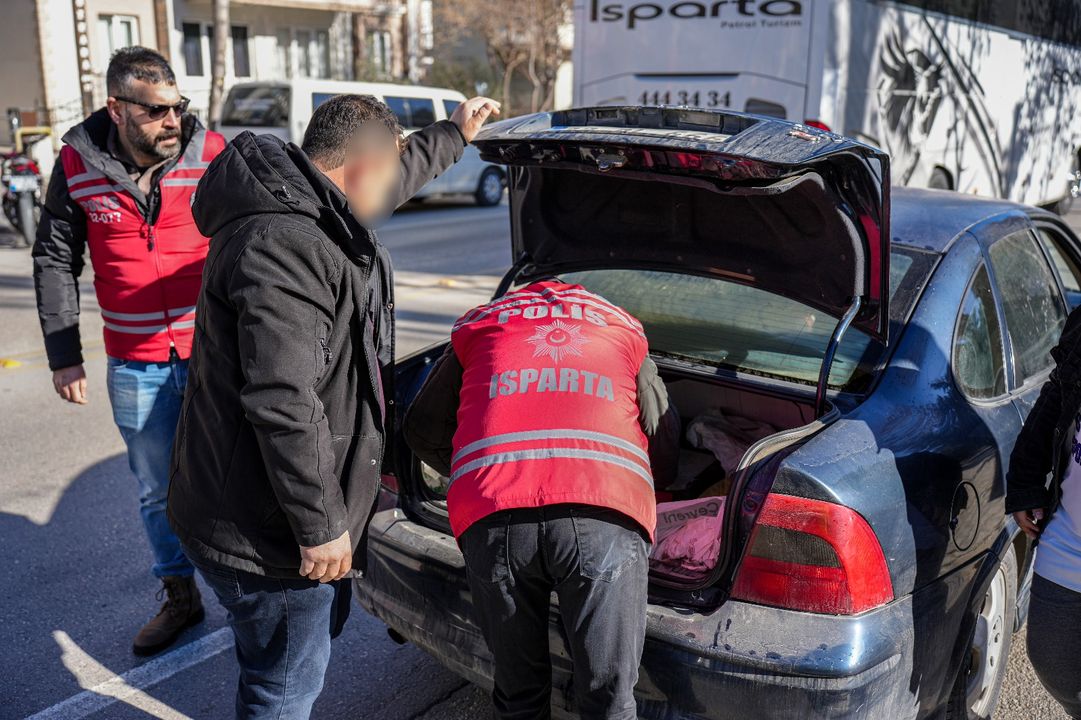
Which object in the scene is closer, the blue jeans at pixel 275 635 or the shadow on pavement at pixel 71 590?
the blue jeans at pixel 275 635

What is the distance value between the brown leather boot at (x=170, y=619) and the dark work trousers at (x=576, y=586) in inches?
65.5

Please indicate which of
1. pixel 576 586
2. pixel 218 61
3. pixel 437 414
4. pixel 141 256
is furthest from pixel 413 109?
pixel 576 586

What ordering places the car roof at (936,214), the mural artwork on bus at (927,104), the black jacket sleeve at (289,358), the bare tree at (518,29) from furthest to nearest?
1. the bare tree at (518,29)
2. the mural artwork on bus at (927,104)
3. the car roof at (936,214)
4. the black jacket sleeve at (289,358)

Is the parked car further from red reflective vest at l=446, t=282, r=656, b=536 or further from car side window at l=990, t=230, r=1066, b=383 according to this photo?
red reflective vest at l=446, t=282, r=656, b=536

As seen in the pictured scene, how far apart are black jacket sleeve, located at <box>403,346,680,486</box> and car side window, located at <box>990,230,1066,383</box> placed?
50.9 inches

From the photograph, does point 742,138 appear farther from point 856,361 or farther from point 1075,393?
point 1075,393

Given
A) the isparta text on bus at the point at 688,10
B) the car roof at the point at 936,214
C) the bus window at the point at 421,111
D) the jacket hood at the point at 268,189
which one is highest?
the isparta text on bus at the point at 688,10

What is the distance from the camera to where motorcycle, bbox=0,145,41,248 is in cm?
1179

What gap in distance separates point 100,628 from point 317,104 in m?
13.2

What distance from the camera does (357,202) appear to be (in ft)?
7.22

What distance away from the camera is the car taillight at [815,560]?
225cm

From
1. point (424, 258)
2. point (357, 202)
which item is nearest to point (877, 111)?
point (424, 258)

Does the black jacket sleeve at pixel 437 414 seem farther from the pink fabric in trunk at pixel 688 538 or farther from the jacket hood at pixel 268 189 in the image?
the pink fabric in trunk at pixel 688 538

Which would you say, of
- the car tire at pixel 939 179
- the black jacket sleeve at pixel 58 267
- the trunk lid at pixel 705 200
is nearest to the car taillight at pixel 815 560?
the trunk lid at pixel 705 200
